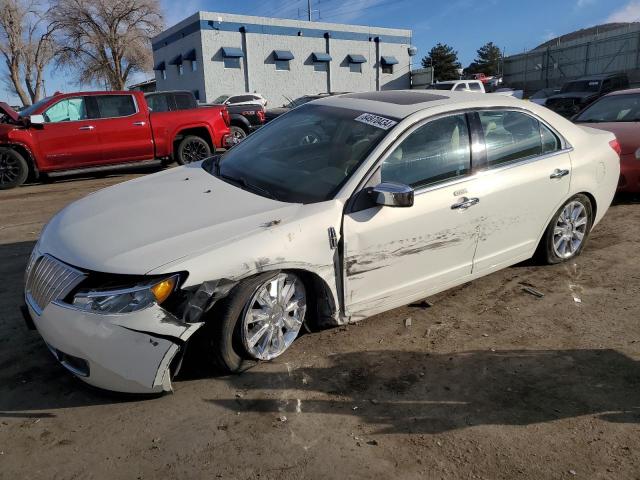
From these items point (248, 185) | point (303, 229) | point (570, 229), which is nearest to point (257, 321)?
point (303, 229)

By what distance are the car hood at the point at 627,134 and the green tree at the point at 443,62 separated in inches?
2279

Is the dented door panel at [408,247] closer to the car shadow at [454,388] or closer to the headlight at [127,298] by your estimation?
the car shadow at [454,388]

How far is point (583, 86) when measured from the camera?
17797 mm

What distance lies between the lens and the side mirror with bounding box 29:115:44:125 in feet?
29.6

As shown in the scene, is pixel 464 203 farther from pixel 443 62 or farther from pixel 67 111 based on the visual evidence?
pixel 443 62

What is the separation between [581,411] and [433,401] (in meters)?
0.80

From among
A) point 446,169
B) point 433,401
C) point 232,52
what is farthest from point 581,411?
point 232,52

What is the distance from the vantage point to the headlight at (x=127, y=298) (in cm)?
262

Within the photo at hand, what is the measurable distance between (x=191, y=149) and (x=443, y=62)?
196 feet

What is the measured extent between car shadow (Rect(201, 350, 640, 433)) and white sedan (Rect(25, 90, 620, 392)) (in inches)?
12.1

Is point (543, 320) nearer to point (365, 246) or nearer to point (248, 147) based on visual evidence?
point (365, 246)

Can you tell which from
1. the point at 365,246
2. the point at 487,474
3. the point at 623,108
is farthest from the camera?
the point at 623,108

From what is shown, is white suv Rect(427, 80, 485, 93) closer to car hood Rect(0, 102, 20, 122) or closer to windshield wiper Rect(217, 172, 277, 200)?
car hood Rect(0, 102, 20, 122)

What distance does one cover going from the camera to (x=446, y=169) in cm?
369
